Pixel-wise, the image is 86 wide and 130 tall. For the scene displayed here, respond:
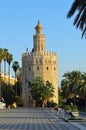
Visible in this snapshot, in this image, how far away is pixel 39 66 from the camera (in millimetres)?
97750

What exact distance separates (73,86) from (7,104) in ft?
75.1

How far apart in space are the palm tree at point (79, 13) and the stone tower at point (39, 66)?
241 ft

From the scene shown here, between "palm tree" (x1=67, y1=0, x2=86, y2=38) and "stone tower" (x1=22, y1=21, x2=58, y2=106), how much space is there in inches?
2888

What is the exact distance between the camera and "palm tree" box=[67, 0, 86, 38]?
22102 millimetres

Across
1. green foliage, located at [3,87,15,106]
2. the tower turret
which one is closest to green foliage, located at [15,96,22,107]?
green foliage, located at [3,87,15,106]

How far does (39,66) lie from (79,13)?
74.5 metres

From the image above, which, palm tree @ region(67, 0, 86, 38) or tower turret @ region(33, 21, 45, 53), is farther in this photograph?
tower turret @ region(33, 21, 45, 53)

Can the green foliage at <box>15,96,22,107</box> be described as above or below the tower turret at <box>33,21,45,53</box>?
below

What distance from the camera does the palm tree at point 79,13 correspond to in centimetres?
2210

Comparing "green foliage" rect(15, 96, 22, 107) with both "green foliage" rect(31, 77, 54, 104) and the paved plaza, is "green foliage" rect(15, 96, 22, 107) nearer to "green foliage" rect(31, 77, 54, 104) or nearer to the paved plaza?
"green foliage" rect(31, 77, 54, 104)

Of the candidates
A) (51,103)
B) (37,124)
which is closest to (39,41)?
(51,103)

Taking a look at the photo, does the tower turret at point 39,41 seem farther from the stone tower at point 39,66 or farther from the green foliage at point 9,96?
the green foliage at point 9,96

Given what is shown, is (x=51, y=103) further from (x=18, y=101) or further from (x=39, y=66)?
(x=18, y=101)

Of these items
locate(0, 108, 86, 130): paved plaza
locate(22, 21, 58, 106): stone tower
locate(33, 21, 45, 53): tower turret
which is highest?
locate(33, 21, 45, 53): tower turret
